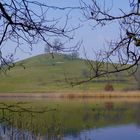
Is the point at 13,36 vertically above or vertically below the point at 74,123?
above

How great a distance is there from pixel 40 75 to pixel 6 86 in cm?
1880

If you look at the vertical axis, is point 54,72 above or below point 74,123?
above

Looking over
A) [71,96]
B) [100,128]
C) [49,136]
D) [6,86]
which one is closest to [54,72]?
[6,86]

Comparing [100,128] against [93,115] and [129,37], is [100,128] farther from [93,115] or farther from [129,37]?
[129,37]

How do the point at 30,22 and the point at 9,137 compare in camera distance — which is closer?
the point at 30,22

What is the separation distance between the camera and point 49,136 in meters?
16.3

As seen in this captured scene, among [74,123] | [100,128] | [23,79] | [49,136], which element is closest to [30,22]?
[49,136]

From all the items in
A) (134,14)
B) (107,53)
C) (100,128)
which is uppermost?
→ (134,14)

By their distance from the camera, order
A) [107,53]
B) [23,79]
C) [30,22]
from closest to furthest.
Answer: [30,22] → [107,53] → [23,79]

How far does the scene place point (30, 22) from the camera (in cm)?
366

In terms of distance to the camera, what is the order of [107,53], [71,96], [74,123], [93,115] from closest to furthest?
1. [107,53]
2. [74,123]
3. [93,115]
4. [71,96]

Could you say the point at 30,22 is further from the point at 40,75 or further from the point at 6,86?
the point at 40,75

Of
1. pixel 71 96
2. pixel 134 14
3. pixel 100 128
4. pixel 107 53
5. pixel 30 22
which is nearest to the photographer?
pixel 30 22

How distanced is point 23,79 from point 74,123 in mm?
82425
